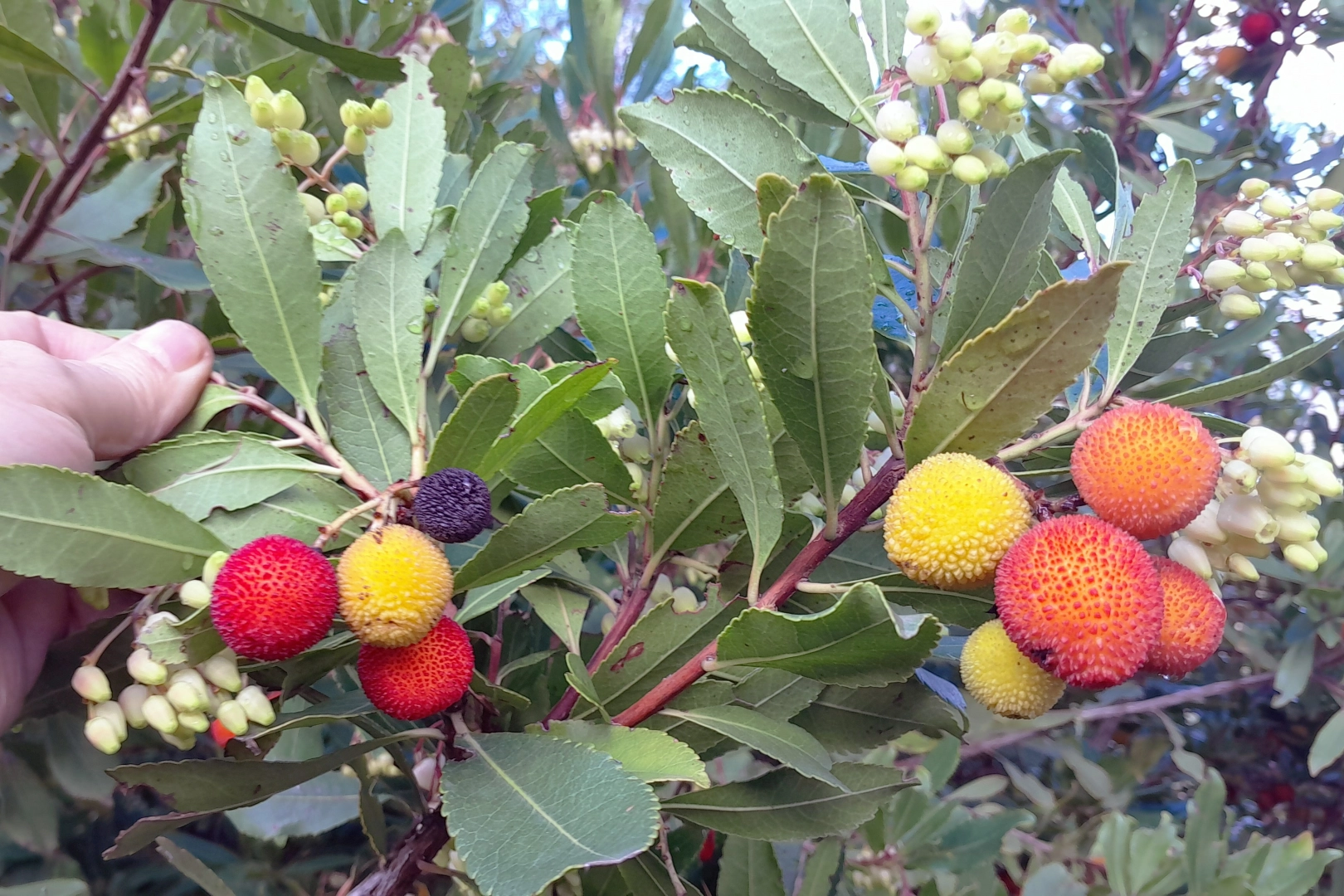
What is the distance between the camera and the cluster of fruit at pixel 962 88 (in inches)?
23.0

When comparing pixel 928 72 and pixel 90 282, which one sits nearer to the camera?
pixel 928 72

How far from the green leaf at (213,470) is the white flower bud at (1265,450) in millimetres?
681

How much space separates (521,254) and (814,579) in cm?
45

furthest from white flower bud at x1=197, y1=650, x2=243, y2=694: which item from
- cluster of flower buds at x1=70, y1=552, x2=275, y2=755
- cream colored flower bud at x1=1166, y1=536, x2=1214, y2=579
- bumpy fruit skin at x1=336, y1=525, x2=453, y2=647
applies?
cream colored flower bud at x1=1166, y1=536, x2=1214, y2=579

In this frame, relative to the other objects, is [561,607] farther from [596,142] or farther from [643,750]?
[596,142]

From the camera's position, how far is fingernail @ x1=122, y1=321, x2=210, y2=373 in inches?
30.1

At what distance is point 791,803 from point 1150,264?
1.70 ft

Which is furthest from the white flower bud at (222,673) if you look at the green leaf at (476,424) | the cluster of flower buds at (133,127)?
the cluster of flower buds at (133,127)

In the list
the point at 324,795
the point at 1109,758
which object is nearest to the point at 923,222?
the point at 324,795

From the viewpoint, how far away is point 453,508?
0.60 m

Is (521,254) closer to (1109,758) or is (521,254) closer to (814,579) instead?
(814,579)

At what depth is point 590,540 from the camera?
633 mm

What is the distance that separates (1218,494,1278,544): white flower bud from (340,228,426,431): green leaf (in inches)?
24.4

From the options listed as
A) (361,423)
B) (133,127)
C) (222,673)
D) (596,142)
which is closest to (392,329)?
(361,423)
